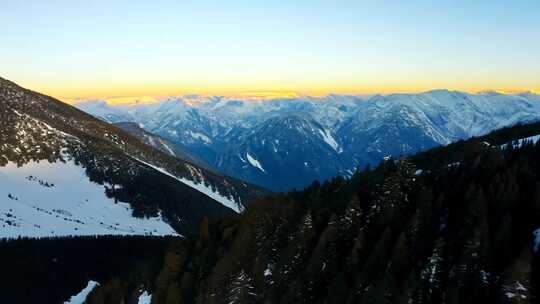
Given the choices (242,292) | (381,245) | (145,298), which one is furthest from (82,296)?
(381,245)

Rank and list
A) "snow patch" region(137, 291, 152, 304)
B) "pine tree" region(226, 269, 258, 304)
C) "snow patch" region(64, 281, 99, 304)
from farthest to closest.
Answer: "snow patch" region(64, 281, 99, 304) → "snow patch" region(137, 291, 152, 304) → "pine tree" region(226, 269, 258, 304)

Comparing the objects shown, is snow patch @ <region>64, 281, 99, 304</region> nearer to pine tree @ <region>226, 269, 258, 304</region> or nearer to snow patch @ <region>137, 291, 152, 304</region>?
snow patch @ <region>137, 291, 152, 304</region>

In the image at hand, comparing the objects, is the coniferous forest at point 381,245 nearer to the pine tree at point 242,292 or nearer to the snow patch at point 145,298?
the pine tree at point 242,292

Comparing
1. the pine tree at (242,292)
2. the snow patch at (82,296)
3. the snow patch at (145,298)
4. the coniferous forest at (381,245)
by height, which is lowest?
the snow patch at (82,296)

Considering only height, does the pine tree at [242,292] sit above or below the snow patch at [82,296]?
above

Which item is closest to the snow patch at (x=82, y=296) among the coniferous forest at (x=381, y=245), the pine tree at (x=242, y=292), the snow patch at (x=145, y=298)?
→ the coniferous forest at (x=381, y=245)

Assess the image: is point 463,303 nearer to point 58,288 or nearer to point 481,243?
point 481,243

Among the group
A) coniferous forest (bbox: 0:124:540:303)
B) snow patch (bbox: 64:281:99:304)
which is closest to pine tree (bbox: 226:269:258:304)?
coniferous forest (bbox: 0:124:540:303)

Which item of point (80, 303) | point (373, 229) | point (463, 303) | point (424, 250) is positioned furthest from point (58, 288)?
point (463, 303)
